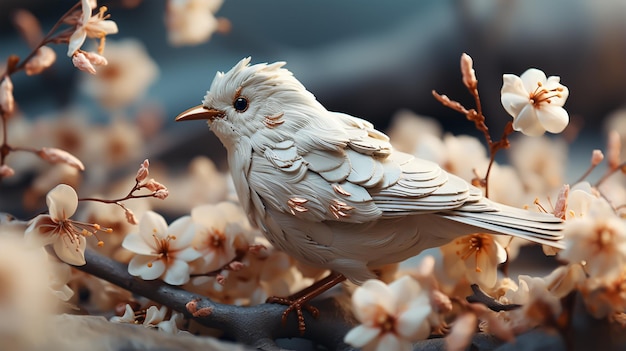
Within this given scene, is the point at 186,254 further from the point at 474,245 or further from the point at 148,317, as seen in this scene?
the point at 474,245

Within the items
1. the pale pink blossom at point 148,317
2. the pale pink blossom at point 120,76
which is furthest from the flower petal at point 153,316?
the pale pink blossom at point 120,76

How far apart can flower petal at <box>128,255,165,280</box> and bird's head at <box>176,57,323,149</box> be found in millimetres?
142

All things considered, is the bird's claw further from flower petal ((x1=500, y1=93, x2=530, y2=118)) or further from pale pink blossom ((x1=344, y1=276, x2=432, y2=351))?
flower petal ((x1=500, y1=93, x2=530, y2=118))

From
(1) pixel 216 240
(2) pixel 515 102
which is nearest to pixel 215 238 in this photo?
(1) pixel 216 240

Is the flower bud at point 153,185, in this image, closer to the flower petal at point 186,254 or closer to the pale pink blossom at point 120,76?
the flower petal at point 186,254

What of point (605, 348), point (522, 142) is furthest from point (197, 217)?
point (522, 142)

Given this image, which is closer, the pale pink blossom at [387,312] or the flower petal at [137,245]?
the pale pink blossom at [387,312]

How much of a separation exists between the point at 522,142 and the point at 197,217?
1.94 ft

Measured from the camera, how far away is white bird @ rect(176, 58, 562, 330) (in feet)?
1.80

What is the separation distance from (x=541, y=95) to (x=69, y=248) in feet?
1.47

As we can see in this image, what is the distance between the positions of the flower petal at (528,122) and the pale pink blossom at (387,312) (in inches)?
7.7

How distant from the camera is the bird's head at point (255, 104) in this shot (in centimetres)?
58

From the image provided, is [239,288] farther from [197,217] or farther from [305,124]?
[305,124]

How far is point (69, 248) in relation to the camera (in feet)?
1.90
